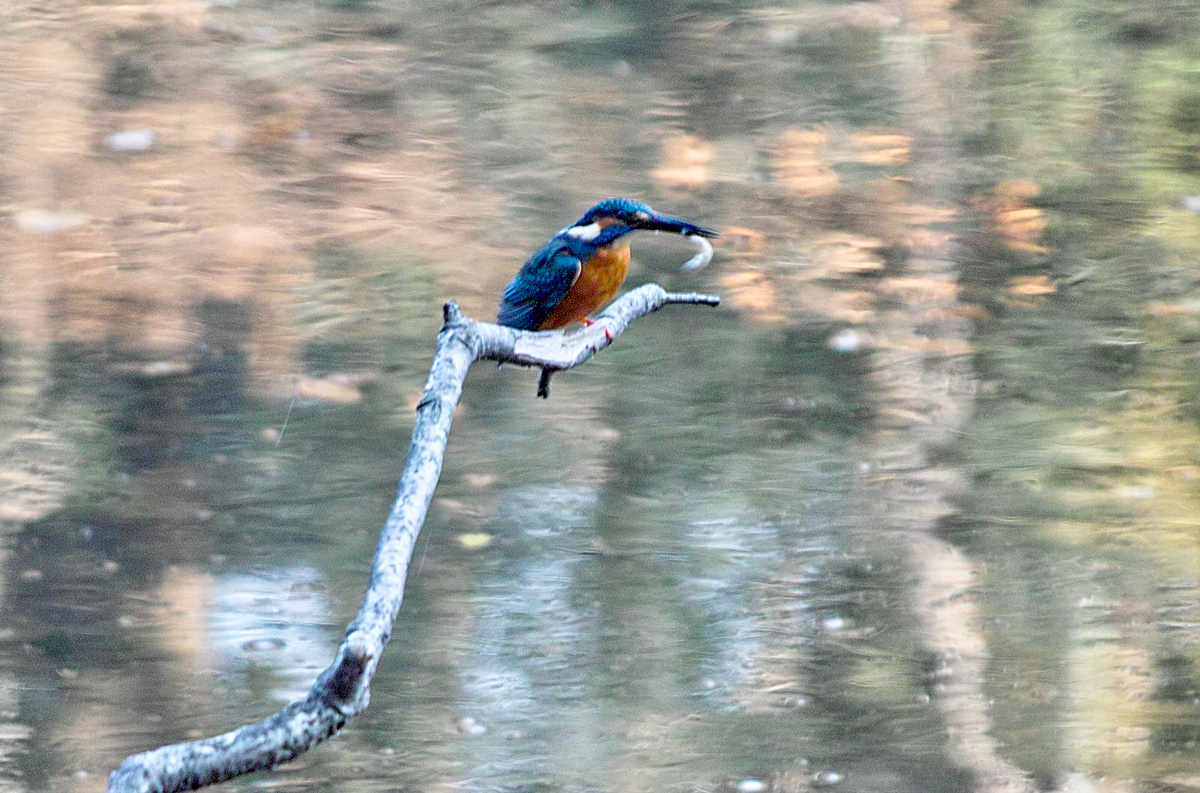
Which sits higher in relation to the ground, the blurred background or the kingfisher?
the kingfisher

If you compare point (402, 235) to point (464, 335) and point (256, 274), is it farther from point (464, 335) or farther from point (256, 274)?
point (464, 335)

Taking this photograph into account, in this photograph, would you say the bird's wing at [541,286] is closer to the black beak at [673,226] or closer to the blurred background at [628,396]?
the black beak at [673,226]

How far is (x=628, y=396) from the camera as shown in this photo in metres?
2.40

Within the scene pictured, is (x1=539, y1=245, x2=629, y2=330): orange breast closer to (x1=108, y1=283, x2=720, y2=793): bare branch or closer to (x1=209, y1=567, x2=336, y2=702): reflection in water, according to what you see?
(x1=108, y1=283, x2=720, y2=793): bare branch

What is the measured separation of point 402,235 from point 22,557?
3.15 feet

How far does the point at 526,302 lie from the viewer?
160cm

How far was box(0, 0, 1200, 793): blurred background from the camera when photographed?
7.47 ft

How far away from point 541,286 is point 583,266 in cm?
7

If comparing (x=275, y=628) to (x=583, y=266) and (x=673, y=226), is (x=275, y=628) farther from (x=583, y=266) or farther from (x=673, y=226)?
(x=673, y=226)

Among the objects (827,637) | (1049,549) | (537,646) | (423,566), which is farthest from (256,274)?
(1049,549)

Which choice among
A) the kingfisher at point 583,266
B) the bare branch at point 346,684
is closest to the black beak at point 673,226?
the kingfisher at point 583,266

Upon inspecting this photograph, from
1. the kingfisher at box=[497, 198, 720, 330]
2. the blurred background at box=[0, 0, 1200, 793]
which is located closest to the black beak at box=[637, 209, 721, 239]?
the kingfisher at box=[497, 198, 720, 330]

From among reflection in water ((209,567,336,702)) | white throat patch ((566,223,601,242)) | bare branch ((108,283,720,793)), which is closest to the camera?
bare branch ((108,283,720,793))

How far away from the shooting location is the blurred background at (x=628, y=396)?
2277 mm
